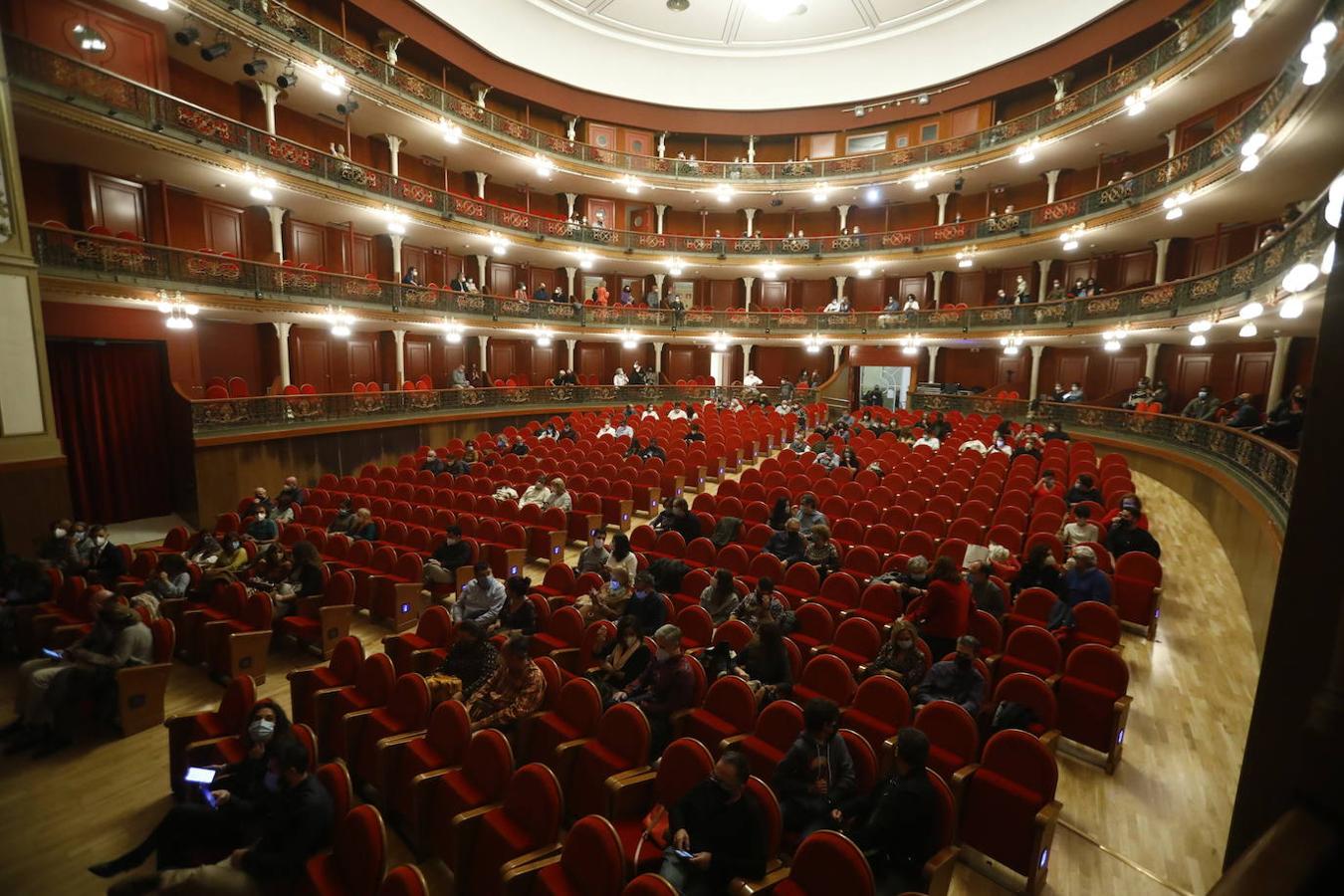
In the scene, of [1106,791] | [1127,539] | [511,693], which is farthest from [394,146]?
[1106,791]

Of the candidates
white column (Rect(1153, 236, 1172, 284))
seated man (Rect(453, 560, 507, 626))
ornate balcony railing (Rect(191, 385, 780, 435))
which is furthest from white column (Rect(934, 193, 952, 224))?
seated man (Rect(453, 560, 507, 626))

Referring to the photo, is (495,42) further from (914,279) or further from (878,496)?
(878,496)

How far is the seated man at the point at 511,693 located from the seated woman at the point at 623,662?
0.45 meters

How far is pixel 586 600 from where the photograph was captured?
599 centimetres

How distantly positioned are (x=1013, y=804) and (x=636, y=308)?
21.9 meters

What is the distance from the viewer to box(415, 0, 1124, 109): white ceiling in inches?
810

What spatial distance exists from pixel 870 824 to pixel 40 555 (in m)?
10.5

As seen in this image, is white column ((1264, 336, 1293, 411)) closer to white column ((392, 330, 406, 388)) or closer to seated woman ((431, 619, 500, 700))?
seated woman ((431, 619, 500, 700))

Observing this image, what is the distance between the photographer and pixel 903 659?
4.52 meters

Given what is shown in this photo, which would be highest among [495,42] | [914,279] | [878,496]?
[495,42]

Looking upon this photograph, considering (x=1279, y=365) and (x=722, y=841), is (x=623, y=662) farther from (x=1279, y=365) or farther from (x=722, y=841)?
(x=1279, y=365)

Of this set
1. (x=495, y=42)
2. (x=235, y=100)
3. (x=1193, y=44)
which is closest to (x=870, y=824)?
(x=1193, y=44)

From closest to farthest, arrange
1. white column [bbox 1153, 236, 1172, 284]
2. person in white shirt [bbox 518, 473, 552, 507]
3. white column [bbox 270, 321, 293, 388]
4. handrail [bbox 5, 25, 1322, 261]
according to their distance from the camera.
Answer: person in white shirt [bbox 518, 473, 552, 507]
handrail [bbox 5, 25, 1322, 261]
white column [bbox 270, 321, 293, 388]
white column [bbox 1153, 236, 1172, 284]

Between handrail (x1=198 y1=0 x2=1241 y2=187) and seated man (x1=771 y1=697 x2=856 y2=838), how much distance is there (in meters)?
15.9
